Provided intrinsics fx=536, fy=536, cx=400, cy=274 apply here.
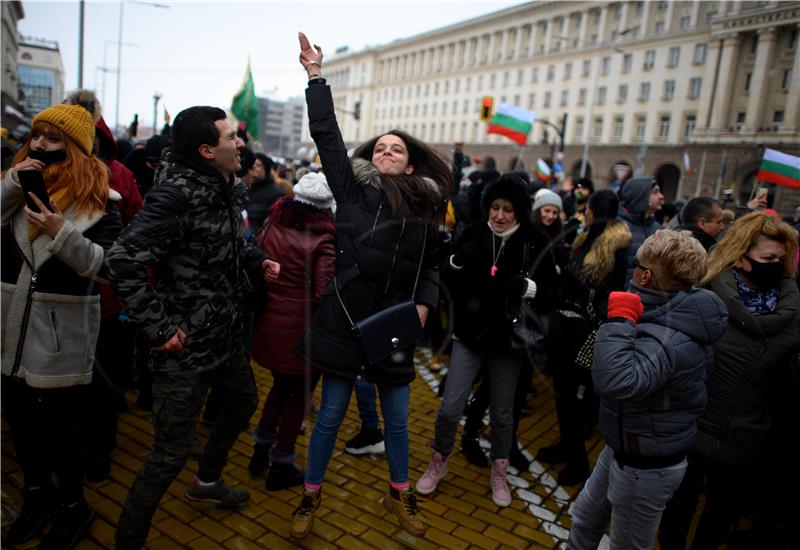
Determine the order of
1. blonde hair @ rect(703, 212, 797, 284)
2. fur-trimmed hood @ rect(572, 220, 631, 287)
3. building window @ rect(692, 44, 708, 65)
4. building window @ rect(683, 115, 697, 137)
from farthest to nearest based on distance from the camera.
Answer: building window @ rect(683, 115, 697, 137) < building window @ rect(692, 44, 708, 65) < fur-trimmed hood @ rect(572, 220, 631, 287) < blonde hair @ rect(703, 212, 797, 284)

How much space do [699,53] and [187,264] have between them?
5358 centimetres

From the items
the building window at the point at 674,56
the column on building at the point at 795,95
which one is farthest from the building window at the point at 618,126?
the column on building at the point at 795,95

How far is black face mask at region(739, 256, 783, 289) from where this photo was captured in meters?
2.84

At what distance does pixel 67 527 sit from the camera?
272 centimetres

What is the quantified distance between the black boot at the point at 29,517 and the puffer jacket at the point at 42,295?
68cm

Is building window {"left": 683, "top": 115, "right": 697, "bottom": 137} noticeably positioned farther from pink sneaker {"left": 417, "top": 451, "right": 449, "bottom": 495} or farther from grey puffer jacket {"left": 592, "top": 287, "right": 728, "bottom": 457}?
grey puffer jacket {"left": 592, "top": 287, "right": 728, "bottom": 457}

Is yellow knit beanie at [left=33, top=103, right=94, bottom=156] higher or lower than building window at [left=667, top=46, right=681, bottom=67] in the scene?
lower

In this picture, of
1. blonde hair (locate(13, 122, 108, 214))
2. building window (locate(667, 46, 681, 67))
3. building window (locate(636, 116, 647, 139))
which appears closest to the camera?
blonde hair (locate(13, 122, 108, 214))

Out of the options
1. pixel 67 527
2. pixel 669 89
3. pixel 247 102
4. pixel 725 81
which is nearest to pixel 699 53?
pixel 669 89

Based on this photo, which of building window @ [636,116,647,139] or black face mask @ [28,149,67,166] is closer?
black face mask @ [28,149,67,166]

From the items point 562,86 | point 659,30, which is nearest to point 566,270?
point 659,30

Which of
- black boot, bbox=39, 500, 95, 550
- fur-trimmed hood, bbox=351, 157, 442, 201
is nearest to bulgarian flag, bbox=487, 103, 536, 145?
fur-trimmed hood, bbox=351, 157, 442, 201

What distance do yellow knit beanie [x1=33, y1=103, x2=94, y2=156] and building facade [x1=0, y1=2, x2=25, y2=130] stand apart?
2809cm

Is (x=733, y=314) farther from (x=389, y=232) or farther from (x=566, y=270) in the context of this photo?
(x=389, y=232)
